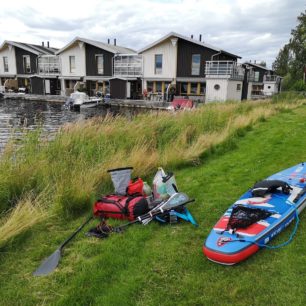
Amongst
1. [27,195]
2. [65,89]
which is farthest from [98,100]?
[27,195]

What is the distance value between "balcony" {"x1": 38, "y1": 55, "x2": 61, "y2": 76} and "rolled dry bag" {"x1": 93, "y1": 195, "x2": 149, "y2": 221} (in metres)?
34.9

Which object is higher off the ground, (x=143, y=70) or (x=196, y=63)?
(x=196, y=63)

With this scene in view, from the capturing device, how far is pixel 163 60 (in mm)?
29141

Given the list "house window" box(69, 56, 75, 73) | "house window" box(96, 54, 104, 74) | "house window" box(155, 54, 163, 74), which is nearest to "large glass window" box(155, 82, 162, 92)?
"house window" box(155, 54, 163, 74)

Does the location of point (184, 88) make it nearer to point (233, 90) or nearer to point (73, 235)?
point (233, 90)

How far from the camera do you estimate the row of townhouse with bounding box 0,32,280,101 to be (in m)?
26.7

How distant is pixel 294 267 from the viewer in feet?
9.41

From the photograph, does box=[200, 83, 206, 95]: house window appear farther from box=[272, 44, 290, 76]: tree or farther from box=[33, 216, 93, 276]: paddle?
box=[272, 44, 290, 76]: tree

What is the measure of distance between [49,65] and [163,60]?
15.5m

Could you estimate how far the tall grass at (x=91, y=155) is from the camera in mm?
4469

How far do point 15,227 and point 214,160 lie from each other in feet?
15.4

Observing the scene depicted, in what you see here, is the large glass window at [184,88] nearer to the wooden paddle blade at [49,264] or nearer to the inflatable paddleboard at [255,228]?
the inflatable paddleboard at [255,228]

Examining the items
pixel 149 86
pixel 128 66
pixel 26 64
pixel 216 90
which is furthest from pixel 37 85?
pixel 216 90

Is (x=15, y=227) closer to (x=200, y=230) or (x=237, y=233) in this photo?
(x=200, y=230)
